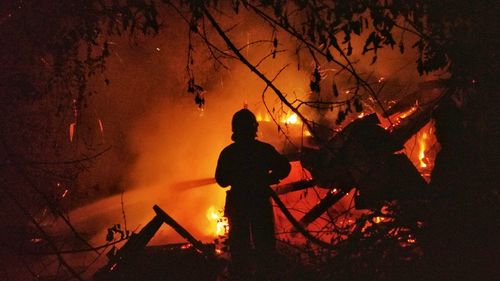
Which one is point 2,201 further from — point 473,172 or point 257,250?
point 473,172

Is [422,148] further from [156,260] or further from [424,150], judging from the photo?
[156,260]

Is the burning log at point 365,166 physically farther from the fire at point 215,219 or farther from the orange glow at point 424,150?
the fire at point 215,219

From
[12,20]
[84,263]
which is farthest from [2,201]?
[12,20]

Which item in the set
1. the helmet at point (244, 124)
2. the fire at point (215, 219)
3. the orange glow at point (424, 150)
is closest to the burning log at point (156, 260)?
the helmet at point (244, 124)

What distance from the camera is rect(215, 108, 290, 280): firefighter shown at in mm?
5375

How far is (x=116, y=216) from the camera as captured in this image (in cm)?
1009

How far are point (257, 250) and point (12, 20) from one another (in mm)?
4459

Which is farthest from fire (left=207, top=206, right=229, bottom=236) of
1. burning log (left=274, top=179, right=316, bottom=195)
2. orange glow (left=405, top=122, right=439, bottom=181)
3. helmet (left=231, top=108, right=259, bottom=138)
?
orange glow (left=405, top=122, right=439, bottom=181)

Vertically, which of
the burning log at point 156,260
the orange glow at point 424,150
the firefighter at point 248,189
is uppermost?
the orange glow at point 424,150

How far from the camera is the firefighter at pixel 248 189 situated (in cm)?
538

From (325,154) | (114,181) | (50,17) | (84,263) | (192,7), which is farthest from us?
(114,181)

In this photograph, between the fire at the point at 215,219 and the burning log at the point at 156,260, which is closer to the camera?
the burning log at the point at 156,260

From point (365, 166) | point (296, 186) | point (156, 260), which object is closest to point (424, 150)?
point (365, 166)

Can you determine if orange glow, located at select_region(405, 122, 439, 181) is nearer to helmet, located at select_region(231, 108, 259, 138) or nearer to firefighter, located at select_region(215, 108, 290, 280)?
firefighter, located at select_region(215, 108, 290, 280)
